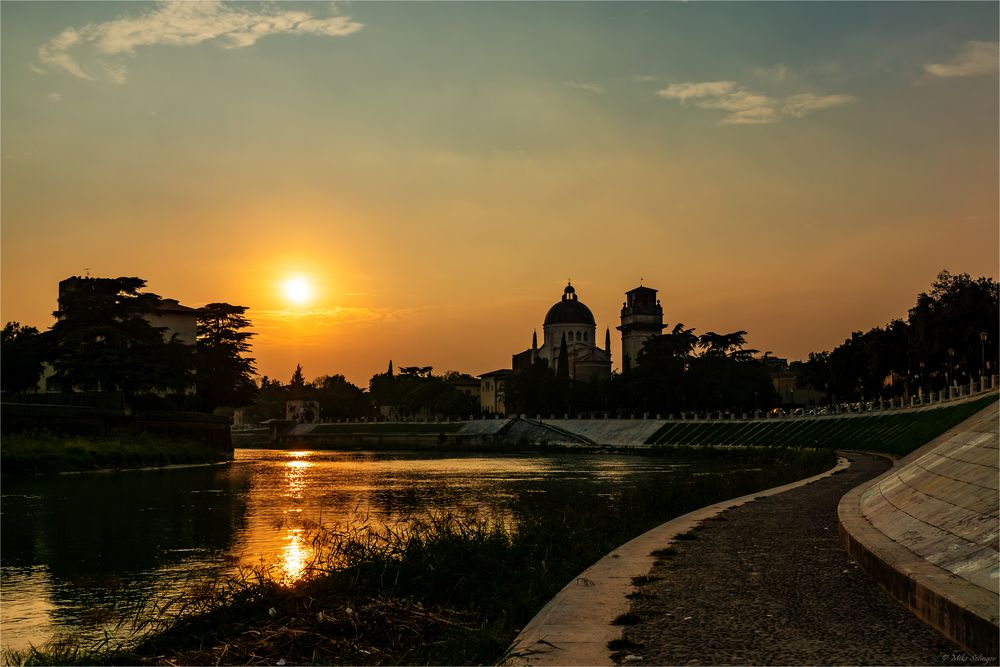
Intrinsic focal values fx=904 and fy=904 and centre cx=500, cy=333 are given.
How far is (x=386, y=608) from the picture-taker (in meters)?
11.3

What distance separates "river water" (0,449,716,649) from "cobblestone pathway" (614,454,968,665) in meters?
6.98

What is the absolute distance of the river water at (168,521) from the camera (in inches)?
615

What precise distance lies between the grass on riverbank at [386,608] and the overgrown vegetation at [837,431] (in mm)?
38238

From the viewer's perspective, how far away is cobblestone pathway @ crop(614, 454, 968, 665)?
26.9 feet

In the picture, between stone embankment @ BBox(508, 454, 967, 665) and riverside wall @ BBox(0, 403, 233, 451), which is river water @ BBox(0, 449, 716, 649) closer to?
stone embankment @ BBox(508, 454, 967, 665)

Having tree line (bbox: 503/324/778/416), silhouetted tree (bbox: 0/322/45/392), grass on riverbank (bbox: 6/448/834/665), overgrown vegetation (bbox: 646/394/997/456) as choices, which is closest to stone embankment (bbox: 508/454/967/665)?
grass on riverbank (bbox: 6/448/834/665)

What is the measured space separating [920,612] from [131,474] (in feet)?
154

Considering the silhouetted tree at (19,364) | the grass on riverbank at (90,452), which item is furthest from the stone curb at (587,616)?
the silhouetted tree at (19,364)

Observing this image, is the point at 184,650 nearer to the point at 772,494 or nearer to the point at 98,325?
the point at 772,494

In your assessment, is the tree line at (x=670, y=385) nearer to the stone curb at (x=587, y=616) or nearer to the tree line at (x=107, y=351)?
the tree line at (x=107, y=351)

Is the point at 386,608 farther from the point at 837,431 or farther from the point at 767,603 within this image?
the point at 837,431

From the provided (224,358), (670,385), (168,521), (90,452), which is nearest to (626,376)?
(670,385)

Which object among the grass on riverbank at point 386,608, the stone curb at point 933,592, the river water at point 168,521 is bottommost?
the river water at point 168,521

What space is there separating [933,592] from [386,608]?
20.5 ft
